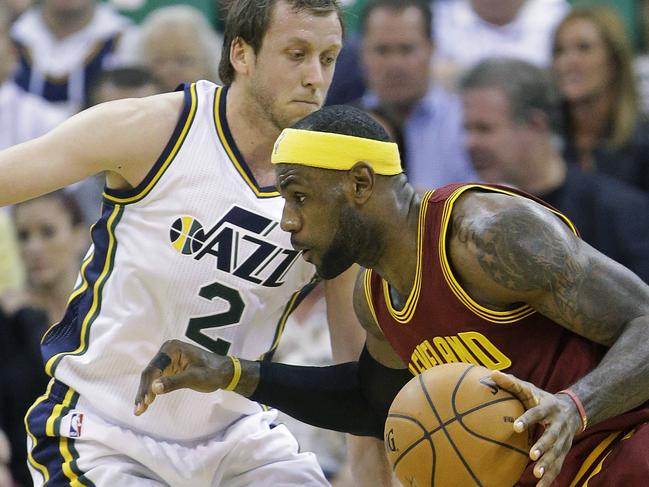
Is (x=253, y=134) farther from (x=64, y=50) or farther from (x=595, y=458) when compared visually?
(x=64, y=50)

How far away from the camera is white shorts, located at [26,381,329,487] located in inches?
181

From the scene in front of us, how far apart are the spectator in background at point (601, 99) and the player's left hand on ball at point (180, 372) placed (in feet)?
12.5

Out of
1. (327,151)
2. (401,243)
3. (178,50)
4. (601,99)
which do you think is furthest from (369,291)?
(178,50)

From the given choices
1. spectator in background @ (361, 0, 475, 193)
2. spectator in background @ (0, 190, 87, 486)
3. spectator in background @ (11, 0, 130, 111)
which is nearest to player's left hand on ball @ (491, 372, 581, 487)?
spectator in background @ (0, 190, 87, 486)

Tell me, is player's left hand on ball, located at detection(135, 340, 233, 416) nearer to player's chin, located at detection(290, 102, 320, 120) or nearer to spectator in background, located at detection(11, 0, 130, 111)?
player's chin, located at detection(290, 102, 320, 120)

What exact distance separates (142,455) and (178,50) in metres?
4.38

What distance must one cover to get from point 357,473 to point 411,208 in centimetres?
145

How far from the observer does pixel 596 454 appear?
4043 millimetres

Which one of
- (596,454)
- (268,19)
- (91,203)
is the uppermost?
(268,19)

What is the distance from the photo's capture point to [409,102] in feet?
26.8

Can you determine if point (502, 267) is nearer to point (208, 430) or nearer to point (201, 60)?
point (208, 430)

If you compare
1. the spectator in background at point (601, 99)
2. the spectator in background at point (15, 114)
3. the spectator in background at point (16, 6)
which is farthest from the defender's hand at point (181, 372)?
the spectator in background at point (16, 6)

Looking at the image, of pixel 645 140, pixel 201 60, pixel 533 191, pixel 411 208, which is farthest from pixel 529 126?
pixel 411 208

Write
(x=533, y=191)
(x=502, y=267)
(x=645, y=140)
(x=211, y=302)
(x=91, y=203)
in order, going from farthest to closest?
(x=91, y=203), (x=645, y=140), (x=533, y=191), (x=211, y=302), (x=502, y=267)
